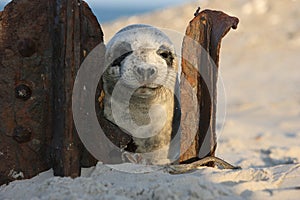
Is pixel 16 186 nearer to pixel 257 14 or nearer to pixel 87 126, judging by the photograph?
pixel 87 126

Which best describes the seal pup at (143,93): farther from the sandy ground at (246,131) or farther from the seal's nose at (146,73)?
the sandy ground at (246,131)

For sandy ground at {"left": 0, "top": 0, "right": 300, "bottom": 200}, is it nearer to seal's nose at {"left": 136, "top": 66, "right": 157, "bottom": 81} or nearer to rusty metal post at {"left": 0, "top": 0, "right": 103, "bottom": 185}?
rusty metal post at {"left": 0, "top": 0, "right": 103, "bottom": 185}

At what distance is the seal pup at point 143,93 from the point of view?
107 inches

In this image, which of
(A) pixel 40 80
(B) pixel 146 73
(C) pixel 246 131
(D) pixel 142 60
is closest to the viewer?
(A) pixel 40 80

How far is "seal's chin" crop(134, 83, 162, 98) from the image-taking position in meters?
2.65

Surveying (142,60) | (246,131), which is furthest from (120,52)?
(246,131)

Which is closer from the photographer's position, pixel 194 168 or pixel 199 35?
pixel 194 168

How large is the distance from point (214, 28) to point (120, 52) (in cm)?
53

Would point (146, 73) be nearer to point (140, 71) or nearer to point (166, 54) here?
point (140, 71)

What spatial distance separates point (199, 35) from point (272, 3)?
41.7 ft

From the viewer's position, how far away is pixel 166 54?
9.30 ft

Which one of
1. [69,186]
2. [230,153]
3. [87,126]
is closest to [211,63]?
[87,126]

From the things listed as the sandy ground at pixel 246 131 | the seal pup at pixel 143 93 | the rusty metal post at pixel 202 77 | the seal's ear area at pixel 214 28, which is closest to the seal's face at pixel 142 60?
the seal pup at pixel 143 93

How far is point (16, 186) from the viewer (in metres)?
2.29
